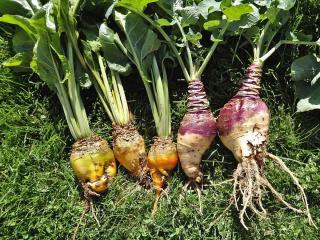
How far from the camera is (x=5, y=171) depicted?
3.78m

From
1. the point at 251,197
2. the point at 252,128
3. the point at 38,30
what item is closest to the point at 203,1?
the point at 252,128

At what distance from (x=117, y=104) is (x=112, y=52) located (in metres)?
0.42

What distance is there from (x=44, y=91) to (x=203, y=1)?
1581 millimetres

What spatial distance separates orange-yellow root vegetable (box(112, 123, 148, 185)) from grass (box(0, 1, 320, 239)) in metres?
0.17

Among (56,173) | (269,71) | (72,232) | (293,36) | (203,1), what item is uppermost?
(203,1)

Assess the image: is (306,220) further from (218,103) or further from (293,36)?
(293,36)

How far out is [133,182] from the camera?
12.2 feet

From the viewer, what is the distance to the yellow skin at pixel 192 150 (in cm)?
348

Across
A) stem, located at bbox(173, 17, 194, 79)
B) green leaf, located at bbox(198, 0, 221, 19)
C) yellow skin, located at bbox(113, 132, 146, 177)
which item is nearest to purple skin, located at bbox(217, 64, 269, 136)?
stem, located at bbox(173, 17, 194, 79)

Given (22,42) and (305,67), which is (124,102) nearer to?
(22,42)

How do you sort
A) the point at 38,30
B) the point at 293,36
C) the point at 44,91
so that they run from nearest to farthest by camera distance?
the point at 38,30
the point at 293,36
the point at 44,91

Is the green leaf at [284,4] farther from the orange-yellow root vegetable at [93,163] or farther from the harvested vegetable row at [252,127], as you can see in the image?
the orange-yellow root vegetable at [93,163]

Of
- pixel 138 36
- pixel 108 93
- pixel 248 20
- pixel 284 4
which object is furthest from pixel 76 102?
pixel 284 4

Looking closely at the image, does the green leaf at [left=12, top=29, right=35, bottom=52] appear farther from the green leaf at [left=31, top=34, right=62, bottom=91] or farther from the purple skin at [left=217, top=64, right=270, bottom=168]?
the purple skin at [left=217, top=64, right=270, bottom=168]
